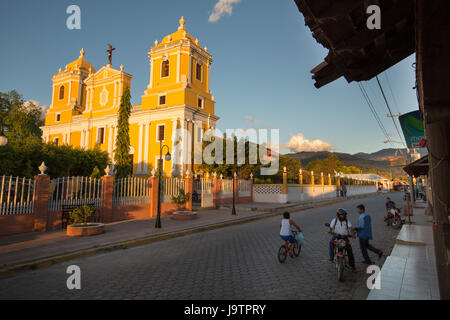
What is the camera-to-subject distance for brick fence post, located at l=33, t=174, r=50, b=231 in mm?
10453

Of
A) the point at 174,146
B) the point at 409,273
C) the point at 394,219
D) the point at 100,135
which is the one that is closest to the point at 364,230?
the point at 409,273

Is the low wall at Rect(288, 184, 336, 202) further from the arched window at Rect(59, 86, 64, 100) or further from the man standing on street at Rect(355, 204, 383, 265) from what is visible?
the arched window at Rect(59, 86, 64, 100)

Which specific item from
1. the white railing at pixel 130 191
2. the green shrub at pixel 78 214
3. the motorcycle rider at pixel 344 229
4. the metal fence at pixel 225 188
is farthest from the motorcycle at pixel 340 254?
the metal fence at pixel 225 188

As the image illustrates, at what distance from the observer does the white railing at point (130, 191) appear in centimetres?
1407

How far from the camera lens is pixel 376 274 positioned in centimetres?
558

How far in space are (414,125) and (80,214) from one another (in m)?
14.4

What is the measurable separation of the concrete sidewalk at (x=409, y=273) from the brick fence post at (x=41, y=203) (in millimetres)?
11445

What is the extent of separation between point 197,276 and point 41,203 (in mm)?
8370

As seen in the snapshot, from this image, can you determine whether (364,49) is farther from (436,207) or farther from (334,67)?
(436,207)

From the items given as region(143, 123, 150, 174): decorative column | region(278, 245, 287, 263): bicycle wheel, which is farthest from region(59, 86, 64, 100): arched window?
region(278, 245, 287, 263): bicycle wheel

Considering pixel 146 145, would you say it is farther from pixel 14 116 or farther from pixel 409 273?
pixel 409 273

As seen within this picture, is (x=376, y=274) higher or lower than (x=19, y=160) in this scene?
lower

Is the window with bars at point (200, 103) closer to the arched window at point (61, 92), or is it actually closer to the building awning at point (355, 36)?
the arched window at point (61, 92)

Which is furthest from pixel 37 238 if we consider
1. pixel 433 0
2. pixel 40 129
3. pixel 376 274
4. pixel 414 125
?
pixel 40 129
